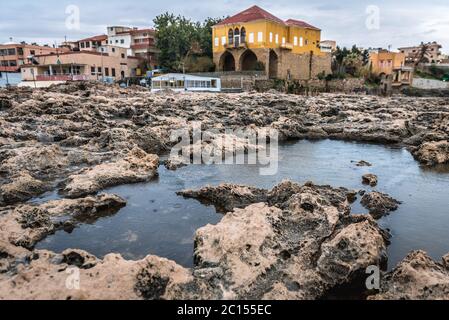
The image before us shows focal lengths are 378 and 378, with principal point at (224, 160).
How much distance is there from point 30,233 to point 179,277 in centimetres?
357

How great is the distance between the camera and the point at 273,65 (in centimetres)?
5688

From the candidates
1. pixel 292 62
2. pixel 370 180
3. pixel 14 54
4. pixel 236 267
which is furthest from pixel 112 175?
pixel 14 54

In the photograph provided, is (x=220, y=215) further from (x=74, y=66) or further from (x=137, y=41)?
(x=137, y=41)

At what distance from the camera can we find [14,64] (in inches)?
2611

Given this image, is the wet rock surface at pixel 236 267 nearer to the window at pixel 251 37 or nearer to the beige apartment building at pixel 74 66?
the beige apartment building at pixel 74 66

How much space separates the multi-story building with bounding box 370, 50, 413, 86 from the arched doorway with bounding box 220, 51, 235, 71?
28.1 metres

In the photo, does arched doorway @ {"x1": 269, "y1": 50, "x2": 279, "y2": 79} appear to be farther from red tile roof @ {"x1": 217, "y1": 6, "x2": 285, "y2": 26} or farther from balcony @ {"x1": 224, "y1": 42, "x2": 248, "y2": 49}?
red tile roof @ {"x1": 217, "y1": 6, "x2": 285, "y2": 26}

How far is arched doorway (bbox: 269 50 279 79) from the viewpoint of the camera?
5619 cm

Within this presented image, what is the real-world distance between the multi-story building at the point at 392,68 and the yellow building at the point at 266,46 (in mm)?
15670

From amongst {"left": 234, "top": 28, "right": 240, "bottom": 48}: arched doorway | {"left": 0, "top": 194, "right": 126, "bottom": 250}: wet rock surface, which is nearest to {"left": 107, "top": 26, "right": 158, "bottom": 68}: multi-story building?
{"left": 234, "top": 28, "right": 240, "bottom": 48}: arched doorway

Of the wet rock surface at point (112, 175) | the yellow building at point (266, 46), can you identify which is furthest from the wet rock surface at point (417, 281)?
the yellow building at point (266, 46)

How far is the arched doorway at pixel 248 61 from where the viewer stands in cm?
5838
